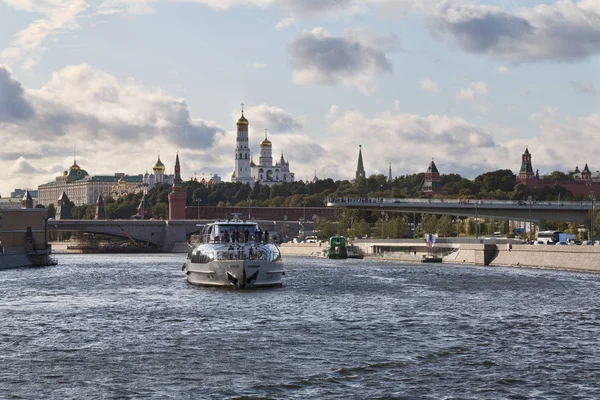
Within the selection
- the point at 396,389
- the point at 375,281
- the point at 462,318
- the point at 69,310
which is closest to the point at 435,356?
the point at 396,389

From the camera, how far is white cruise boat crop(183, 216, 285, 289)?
208ft

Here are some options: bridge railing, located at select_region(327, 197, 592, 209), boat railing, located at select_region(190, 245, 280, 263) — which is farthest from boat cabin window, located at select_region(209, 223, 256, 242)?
bridge railing, located at select_region(327, 197, 592, 209)

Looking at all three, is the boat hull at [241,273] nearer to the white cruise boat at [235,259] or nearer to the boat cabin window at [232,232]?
the white cruise boat at [235,259]

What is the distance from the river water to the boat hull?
3.62 feet

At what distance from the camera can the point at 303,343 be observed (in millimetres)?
38562

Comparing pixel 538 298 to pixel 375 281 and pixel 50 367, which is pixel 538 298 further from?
pixel 50 367

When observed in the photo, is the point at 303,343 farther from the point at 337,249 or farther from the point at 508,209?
the point at 508,209

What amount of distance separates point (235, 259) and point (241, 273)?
1.29 m

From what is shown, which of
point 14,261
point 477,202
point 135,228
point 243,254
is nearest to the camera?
point 243,254

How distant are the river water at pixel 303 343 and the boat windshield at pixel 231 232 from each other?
4.76 m

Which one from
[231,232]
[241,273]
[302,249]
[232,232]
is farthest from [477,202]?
[241,273]

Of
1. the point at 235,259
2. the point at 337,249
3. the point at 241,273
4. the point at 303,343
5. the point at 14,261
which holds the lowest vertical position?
the point at 303,343

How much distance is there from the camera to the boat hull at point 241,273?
63.3m

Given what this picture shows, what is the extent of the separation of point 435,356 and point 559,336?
24.0ft
